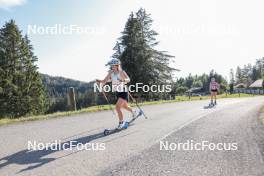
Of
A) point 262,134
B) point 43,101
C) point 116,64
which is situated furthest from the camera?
point 43,101

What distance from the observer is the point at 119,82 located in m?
10.8

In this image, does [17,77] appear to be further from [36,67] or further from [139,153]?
[139,153]

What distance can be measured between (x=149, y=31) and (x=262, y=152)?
150 ft

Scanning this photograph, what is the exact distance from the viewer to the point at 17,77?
4528 cm

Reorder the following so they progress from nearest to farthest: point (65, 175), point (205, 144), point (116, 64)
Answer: point (65, 175), point (205, 144), point (116, 64)

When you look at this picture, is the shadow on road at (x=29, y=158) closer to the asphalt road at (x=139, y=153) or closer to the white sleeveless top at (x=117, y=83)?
the asphalt road at (x=139, y=153)

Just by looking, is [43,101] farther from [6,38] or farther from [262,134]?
[262,134]

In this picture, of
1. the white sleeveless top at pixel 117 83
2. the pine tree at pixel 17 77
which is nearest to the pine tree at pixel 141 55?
the pine tree at pixel 17 77

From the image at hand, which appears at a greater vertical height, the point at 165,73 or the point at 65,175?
the point at 165,73

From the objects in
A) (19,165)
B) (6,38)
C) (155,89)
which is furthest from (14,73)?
(19,165)

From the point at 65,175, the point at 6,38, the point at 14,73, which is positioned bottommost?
the point at 65,175

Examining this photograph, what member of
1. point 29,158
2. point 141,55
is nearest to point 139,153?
point 29,158

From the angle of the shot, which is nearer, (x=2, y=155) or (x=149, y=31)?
(x=2, y=155)

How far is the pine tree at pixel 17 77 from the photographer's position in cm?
4248
